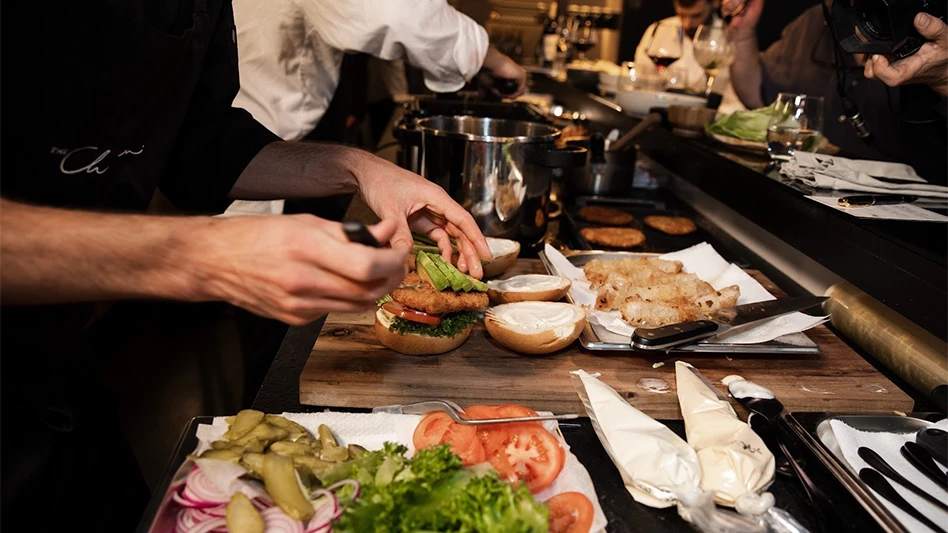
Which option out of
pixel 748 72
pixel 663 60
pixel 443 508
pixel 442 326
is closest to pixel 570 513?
pixel 443 508

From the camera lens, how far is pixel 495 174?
207cm

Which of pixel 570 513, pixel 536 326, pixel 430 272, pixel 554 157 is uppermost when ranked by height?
pixel 554 157

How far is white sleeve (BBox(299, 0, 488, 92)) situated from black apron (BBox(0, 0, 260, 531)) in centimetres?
76

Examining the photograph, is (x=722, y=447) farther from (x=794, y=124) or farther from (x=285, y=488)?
(x=794, y=124)

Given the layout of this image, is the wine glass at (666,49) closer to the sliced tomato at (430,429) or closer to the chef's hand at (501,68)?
the chef's hand at (501,68)

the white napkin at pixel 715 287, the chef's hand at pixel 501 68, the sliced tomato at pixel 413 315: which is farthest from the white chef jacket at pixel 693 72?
the sliced tomato at pixel 413 315

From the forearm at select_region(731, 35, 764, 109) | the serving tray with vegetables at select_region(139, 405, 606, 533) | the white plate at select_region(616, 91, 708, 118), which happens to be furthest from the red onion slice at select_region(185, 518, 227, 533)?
the forearm at select_region(731, 35, 764, 109)

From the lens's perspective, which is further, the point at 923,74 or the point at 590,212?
the point at 590,212

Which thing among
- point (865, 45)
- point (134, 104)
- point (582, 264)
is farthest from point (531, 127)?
point (134, 104)

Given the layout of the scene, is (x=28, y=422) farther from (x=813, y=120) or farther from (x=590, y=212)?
(x=813, y=120)

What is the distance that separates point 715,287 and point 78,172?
1.74 metres

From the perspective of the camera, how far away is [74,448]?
155 cm

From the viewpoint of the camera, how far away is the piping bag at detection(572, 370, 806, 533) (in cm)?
103

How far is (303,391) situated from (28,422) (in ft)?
2.04
